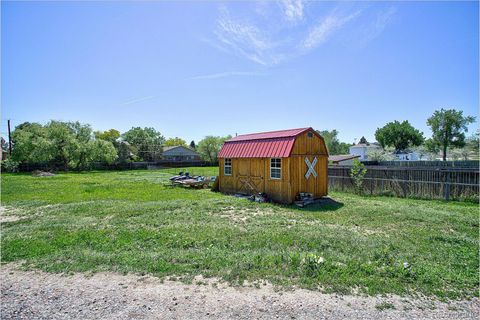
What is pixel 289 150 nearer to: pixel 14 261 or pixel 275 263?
pixel 275 263

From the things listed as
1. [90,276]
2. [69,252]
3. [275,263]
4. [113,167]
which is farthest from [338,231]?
[113,167]

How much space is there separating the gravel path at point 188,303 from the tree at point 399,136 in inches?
1909

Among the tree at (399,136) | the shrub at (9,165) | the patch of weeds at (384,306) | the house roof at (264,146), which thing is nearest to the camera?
the patch of weeds at (384,306)

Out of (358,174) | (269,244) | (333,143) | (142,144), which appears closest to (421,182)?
(358,174)

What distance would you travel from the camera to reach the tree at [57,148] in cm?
2941

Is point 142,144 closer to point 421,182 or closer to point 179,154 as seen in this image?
point 179,154

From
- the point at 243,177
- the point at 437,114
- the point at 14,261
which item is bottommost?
the point at 14,261

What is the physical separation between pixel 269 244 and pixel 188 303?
2.55 m

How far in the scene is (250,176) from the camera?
41.2 feet

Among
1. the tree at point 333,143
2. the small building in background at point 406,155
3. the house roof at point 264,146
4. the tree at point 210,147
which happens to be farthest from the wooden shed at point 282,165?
the tree at point 333,143

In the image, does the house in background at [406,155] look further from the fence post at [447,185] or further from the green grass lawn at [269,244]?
the green grass lawn at [269,244]

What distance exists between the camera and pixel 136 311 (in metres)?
3.16

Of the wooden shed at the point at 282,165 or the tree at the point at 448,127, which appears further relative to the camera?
the tree at the point at 448,127

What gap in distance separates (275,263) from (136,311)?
7.80ft
